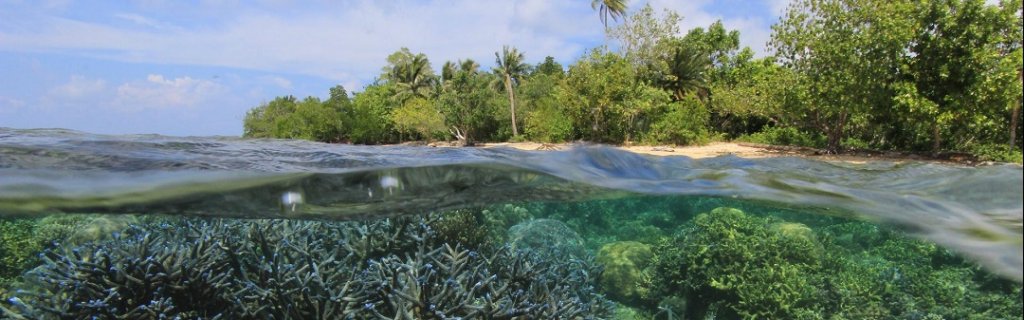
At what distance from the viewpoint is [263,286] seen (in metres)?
6.81

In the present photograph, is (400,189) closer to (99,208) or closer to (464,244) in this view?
(464,244)

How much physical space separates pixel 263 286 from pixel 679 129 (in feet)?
92.8

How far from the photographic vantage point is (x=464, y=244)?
9.67 meters

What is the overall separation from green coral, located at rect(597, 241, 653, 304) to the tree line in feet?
20.4

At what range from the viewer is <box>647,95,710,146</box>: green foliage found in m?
32.1

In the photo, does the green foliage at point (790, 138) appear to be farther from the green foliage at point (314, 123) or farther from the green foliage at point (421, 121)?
the green foliage at point (314, 123)

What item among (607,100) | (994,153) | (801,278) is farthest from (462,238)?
(607,100)

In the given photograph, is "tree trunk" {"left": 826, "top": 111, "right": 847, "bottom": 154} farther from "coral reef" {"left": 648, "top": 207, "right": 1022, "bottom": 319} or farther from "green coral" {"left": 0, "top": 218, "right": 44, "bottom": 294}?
"green coral" {"left": 0, "top": 218, "right": 44, "bottom": 294}

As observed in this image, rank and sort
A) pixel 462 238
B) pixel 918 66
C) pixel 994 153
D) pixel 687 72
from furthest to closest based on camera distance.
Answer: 1. pixel 687 72
2. pixel 918 66
3. pixel 994 153
4. pixel 462 238

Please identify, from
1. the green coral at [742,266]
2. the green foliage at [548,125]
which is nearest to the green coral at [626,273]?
the green coral at [742,266]

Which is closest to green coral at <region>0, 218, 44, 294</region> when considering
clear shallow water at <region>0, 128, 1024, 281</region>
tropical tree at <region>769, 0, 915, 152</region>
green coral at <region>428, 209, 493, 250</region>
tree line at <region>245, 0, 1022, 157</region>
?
clear shallow water at <region>0, 128, 1024, 281</region>

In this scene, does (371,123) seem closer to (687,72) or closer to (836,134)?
(687,72)

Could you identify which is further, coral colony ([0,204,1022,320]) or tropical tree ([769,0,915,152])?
tropical tree ([769,0,915,152])

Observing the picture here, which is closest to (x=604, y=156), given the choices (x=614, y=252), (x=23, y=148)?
(x=614, y=252)
